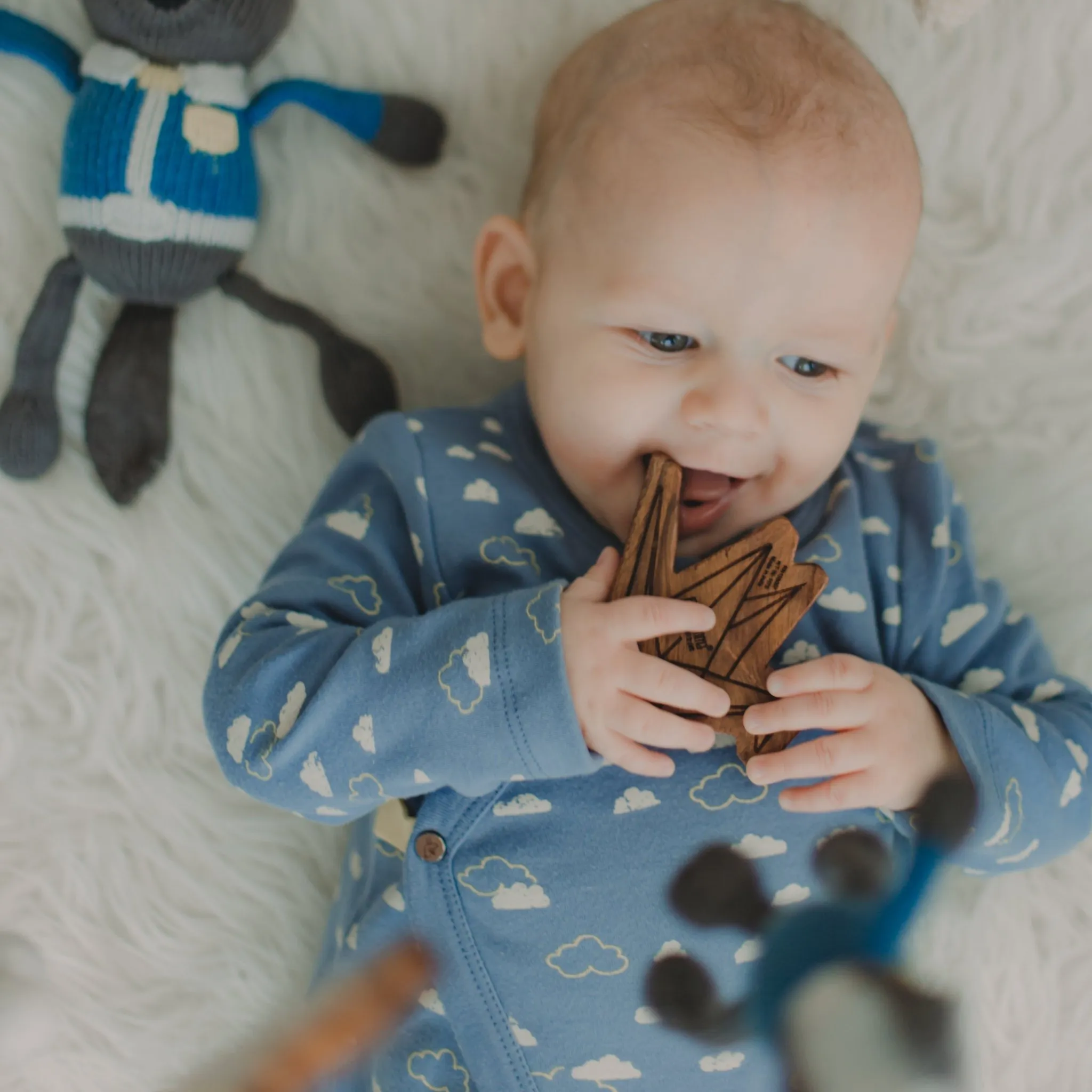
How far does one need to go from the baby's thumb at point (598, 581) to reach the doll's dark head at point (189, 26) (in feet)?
1.47

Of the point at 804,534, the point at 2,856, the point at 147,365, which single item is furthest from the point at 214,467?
the point at 804,534

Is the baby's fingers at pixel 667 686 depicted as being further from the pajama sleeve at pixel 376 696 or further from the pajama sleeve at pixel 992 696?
the pajama sleeve at pixel 992 696

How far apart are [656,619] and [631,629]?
2 centimetres

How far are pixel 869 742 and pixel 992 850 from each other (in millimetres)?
142

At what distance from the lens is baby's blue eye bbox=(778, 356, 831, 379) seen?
74cm

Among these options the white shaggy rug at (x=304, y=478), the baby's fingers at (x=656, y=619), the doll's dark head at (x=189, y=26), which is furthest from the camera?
the white shaggy rug at (x=304, y=478)

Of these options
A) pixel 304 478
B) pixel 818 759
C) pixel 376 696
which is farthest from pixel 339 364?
pixel 818 759

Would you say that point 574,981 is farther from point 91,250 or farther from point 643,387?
point 91,250

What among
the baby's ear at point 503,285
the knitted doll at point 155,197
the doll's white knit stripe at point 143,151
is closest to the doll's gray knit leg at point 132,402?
the knitted doll at point 155,197

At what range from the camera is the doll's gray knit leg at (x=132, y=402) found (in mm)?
863

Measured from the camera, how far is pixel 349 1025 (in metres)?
0.79

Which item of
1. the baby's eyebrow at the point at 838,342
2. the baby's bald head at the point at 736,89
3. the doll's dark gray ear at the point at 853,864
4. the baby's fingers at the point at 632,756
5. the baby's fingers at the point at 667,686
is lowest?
the doll's dark gray ear at the point at 853,864

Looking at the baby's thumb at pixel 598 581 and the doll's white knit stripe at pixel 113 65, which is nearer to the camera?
the baby's thumb at pixel 598 581

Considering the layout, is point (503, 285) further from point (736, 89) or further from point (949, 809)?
point (949, 809)
